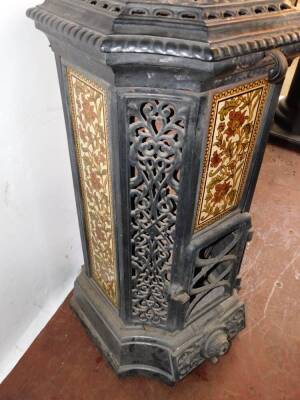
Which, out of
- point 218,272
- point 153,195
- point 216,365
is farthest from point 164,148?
point 216,365

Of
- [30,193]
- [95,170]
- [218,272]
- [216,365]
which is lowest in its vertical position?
[216,365]

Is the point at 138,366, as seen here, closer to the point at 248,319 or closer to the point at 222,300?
the point at 222,300

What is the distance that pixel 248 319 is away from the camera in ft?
4.61

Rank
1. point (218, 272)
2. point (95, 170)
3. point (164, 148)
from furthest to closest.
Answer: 1. point (218, 272)
2. point (95, 170)
3. point (164, 148)

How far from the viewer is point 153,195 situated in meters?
0.83

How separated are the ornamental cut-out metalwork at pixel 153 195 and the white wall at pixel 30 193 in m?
0.35

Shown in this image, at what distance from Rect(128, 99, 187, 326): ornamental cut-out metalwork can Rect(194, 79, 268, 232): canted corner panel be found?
71mm

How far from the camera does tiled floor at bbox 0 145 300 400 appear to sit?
1.16 meters

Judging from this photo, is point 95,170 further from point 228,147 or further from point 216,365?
point 216,365

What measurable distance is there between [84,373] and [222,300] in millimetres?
527

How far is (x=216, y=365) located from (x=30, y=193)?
33.8 inches

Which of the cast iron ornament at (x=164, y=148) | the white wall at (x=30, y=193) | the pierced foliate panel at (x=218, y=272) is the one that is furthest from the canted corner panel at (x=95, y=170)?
the pierced foliate panel at (x=218, y=272)

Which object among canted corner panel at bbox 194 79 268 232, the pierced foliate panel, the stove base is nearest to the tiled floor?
the stove base

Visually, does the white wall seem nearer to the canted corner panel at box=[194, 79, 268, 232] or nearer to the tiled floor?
the tiled floor
